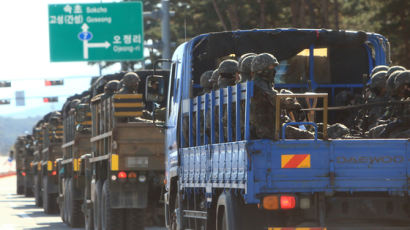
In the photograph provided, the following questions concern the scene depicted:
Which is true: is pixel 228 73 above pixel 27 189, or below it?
above

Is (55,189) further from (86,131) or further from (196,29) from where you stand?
(196,29)

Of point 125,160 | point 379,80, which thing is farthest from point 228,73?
point 125,160

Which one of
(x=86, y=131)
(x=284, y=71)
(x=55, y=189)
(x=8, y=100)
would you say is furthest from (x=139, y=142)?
(x=8, y=100)

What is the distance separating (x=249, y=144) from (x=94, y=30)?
26.6 meters

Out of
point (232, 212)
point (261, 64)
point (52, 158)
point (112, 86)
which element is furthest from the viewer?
point (52, 158)

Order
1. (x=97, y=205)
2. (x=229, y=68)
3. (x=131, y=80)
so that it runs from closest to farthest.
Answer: (x=229, y=68) < (x=131, y=80) < (x=97, y=205)

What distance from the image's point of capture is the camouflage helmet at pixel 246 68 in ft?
36.8

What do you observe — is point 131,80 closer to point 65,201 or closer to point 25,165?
point 65,201

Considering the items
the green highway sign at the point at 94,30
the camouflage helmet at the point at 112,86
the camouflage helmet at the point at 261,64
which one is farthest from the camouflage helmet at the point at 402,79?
the green highway sign at the point at 94,30

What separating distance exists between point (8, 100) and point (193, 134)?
7663 cm

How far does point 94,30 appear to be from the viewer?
35.9m

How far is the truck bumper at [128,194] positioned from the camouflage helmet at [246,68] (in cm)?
662

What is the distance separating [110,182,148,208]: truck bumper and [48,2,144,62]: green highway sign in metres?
18.4

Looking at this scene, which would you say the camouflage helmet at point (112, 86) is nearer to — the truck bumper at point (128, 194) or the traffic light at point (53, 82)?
the truck bumper at point (128, 194)
